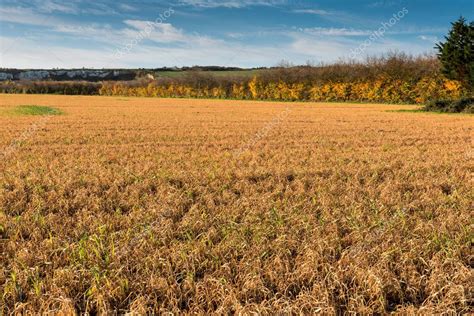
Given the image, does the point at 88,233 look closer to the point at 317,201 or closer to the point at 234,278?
the point at 234,278

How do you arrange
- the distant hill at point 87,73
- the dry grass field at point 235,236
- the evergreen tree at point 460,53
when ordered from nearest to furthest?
1. the dry grass field at point 235,236
2. the evergreen tree at point 460,53
3. the distant hill at point 87,73

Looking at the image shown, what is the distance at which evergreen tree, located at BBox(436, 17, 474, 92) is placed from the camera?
1716 inches

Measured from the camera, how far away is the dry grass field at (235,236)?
4.52 meters

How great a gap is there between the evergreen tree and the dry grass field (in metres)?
37.5

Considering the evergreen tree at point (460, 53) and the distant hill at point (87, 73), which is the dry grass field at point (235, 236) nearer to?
the evergreen tree at point (460, 53)

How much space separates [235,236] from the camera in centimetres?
622

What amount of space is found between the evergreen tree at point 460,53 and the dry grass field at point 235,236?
37470 millimetres

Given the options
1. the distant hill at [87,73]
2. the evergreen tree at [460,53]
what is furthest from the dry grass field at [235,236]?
the distant hill at [87,73]

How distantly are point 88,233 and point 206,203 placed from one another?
2.56 metres

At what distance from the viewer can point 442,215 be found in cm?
727

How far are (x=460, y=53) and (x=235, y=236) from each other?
4696 cm

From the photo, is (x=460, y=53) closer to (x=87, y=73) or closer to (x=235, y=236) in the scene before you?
(x=235, y=236)

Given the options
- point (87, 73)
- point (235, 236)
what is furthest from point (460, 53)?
point (87, 73)

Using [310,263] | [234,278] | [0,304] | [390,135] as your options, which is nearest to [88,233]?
[0,304]
